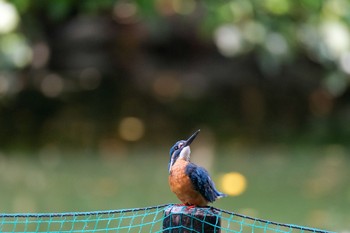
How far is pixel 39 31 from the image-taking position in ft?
34.8

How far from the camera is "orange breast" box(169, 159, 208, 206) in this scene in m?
3.10

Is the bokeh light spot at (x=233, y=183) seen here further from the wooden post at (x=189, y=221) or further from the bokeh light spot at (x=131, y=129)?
the wooden post at (x=189, y=221)

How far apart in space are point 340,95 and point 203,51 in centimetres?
195

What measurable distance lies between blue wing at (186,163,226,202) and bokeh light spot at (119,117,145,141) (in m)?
5.99

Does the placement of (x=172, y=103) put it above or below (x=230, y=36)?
below

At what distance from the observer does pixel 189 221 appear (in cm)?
290

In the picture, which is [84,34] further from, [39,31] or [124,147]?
[124,147]

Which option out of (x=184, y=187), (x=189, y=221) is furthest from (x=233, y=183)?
(x=189, y=221)

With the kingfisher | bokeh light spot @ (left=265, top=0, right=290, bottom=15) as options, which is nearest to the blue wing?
the kingfisher

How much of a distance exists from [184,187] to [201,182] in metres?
0.07

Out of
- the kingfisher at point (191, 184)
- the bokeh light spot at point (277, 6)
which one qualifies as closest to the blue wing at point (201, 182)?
the kingfisher at point (191, 184)

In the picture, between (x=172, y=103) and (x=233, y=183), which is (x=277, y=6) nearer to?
(x=233, y=183)

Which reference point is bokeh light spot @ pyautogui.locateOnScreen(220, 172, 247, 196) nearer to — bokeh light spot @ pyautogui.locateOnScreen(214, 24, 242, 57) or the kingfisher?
bokeh light spot @ pyautogui.locateOnScreen(214, 24, 242, 57)

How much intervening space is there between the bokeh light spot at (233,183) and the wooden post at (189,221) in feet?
13.5
